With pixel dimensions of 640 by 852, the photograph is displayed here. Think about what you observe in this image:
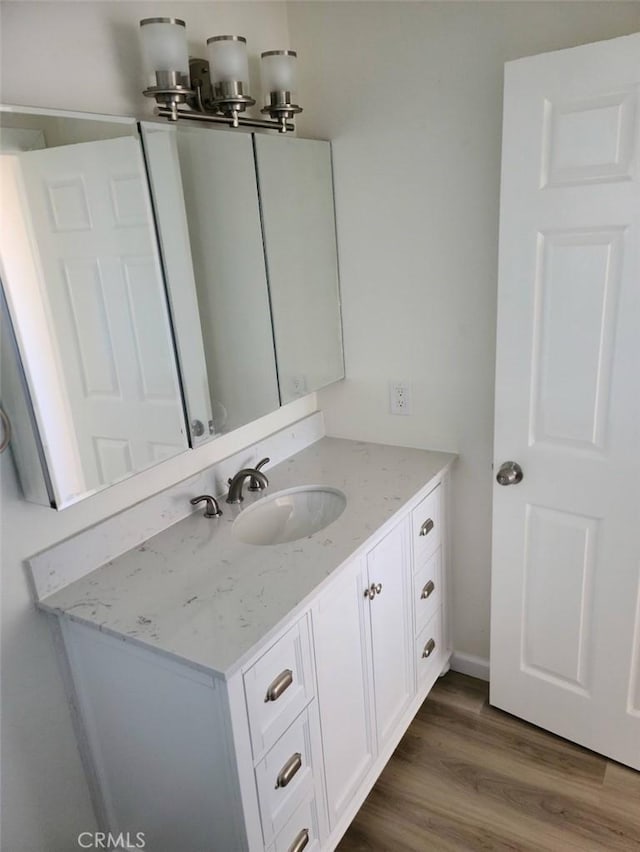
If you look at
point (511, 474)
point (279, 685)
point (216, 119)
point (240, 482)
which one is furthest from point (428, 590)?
point (216, 119)

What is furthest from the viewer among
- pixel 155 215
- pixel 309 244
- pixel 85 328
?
pixel 309 244

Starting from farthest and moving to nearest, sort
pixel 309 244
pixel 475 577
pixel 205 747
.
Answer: pixel 475 577 → pixel 309 244 → pixel 205 747

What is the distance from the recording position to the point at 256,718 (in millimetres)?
1249

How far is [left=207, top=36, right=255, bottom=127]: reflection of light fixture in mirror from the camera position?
5.05 feet

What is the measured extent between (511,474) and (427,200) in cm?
85

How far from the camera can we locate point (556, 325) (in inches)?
64.7

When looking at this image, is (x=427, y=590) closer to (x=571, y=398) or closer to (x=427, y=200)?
(x=571, y=398)

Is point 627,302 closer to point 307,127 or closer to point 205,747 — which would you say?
point 307,127

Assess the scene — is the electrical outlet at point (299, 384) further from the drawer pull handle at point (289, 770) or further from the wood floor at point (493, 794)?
the wood floor at point (493, 794)

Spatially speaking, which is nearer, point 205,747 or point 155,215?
point 205,747

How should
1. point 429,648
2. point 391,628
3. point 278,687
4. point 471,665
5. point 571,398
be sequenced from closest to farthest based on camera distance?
point 278,687, point 571,398, point 391,628, point 429,648, point 471,665

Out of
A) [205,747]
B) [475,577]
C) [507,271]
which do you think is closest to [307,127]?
[507,271]

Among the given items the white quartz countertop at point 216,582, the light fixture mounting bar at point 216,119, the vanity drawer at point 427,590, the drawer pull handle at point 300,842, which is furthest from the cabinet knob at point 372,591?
the light fixture mounting bar at point 216,119

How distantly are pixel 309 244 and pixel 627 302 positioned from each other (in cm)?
93
